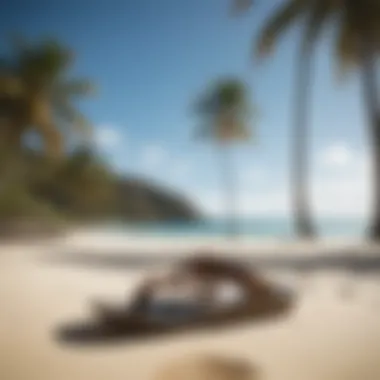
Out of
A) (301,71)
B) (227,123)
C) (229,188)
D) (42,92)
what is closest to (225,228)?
(229,188)

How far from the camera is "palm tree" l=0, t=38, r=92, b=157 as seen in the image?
1329 millimetres

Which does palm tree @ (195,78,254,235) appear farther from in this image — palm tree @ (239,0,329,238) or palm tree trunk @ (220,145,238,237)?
palm tree @ (239,0,329,238)

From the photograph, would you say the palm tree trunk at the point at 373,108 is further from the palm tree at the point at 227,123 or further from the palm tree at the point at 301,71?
the palm tree at the point at 227,123

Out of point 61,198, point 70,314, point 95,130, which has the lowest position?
point 70,314

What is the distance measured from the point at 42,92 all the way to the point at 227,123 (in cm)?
51

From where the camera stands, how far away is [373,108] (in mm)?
1348

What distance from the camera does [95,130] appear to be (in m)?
1.36

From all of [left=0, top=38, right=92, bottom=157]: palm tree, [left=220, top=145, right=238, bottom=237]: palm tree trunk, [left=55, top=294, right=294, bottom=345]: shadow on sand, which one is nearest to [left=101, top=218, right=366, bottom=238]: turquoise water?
[left=220, top=145, right=238, bottom=237]: palm tree trunk

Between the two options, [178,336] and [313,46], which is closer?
[178,336]

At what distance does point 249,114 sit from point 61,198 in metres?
0.56

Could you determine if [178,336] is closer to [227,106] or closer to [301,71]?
[227,106]

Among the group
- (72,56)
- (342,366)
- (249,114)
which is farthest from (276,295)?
(72,56)

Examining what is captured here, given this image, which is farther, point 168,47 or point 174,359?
point 168,47

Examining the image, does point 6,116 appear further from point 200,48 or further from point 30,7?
point 200,48
